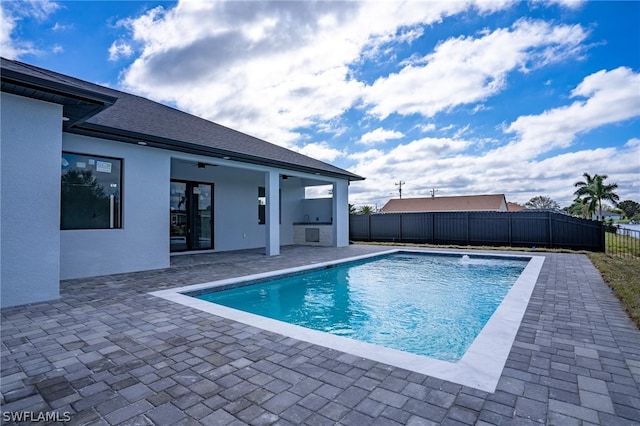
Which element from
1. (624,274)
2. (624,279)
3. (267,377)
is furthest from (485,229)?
(267,377)

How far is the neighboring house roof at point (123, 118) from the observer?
470 centimetres

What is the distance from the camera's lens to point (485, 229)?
14.4m

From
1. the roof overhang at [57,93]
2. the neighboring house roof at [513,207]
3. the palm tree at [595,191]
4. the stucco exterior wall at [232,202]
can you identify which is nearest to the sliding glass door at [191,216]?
the stucco exterior wall at [232,202]

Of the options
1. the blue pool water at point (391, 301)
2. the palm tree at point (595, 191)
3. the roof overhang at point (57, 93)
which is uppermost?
the palm tree at point (595, 191)

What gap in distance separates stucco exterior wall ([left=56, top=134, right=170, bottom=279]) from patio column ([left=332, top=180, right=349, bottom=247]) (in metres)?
7.66

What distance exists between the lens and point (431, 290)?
284 inches

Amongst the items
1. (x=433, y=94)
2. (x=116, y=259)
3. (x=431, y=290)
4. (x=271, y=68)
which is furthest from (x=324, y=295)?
(x=433, y=94)

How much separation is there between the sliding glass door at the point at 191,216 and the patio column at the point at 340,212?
534 centimetres

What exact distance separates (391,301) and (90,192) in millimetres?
6947

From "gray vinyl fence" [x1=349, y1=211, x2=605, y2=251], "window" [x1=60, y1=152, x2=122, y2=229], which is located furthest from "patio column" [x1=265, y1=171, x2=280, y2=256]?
"gray vinyl fence" [x1=349, y1=211, x2=605, y2=251]

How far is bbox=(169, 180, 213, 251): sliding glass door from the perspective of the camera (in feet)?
A: 35.9

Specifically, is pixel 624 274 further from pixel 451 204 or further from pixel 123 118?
pixel 451 204

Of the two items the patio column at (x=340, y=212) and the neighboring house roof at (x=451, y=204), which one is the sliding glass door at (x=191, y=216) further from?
the neighboring house roof at (x=451, y=204)

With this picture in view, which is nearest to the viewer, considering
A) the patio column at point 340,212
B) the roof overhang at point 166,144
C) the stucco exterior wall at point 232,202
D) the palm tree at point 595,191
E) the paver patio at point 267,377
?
the paver patio at point 267,377
